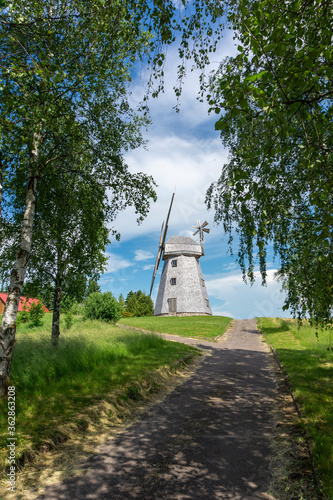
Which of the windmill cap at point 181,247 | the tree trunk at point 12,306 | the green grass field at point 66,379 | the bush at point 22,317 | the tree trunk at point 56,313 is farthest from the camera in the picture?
the windmill cap at point 181,247

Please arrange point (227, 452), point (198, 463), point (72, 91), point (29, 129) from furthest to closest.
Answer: point (72, 91) → point (29, 129) → point (227, 452) → point (198, 463)

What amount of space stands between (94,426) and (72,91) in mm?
8669

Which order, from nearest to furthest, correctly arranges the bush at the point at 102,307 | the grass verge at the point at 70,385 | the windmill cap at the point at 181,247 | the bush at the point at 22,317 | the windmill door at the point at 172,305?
the grass verge at the point at 70,385 → the bush at the point at 22,317 → the bush at the point at 102,307 → the windmill door at the point at 172,305 → the windmill cap at the point at 181,247

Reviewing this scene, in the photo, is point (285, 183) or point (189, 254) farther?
point (189, 254)

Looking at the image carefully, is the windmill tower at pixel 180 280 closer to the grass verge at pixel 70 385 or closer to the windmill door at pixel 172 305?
the windmill door at pixel 172 305

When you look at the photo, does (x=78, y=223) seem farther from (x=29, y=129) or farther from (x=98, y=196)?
(x=29, y=129)

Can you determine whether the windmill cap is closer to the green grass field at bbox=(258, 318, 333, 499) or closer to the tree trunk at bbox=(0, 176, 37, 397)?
the green grass field at bbox=(258, 318, 333, 499)

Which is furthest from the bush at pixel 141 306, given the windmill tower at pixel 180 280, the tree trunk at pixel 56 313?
the tree trunk at pixel 56 313

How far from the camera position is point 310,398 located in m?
7.21

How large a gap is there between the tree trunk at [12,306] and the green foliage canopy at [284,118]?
554 centimetres

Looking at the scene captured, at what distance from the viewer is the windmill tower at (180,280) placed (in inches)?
1684

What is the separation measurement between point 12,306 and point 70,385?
2.54 metres

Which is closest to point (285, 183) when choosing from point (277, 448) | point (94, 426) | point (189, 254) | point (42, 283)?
point (277, 448)

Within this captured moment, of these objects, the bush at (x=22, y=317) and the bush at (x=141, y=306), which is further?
the bush at (x=141, y=306)
